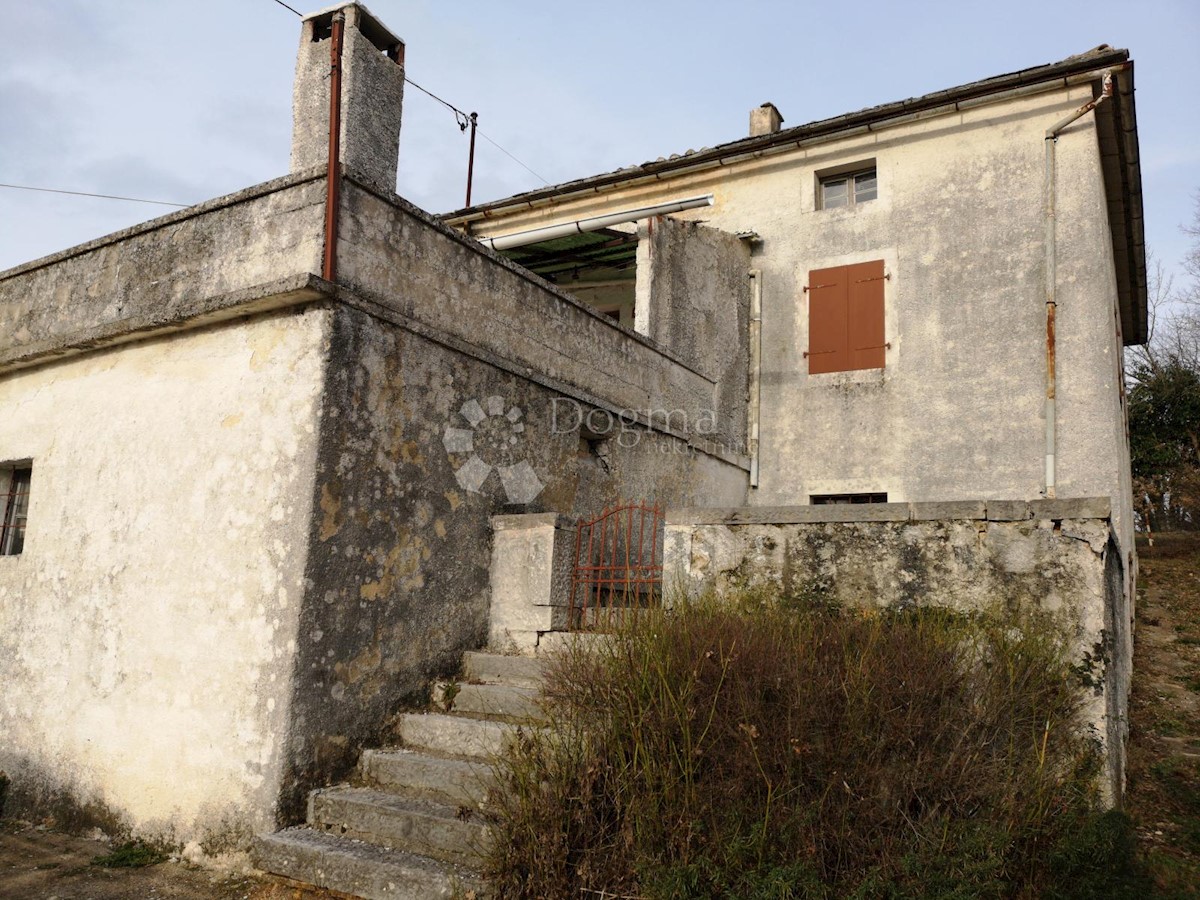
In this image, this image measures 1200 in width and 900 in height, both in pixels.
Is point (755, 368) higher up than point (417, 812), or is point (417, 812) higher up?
point (755, 368)

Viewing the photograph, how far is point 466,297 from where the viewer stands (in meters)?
6.50

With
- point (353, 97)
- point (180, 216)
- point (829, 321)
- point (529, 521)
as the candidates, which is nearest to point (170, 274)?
point (180, 216)

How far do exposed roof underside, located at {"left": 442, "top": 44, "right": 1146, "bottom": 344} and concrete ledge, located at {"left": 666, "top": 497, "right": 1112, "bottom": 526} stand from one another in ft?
20.9

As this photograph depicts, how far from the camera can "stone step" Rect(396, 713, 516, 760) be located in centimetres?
516

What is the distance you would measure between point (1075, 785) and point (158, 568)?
18.2ft

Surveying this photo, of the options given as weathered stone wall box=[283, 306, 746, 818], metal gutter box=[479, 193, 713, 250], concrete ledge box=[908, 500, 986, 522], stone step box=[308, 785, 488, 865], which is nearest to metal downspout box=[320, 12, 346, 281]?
weathered stone wall box=[283, 306, 746, 818]

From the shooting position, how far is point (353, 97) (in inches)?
248

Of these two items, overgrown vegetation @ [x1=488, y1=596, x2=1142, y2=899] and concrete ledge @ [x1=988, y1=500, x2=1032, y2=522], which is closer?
overgrown vegetation @ [x1=488, y1=596, x2=1142, y2=899]

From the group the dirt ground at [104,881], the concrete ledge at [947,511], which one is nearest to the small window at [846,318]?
the concrete ledge at [947,511]

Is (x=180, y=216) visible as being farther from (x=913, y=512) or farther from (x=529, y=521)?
(x=913, y=512)

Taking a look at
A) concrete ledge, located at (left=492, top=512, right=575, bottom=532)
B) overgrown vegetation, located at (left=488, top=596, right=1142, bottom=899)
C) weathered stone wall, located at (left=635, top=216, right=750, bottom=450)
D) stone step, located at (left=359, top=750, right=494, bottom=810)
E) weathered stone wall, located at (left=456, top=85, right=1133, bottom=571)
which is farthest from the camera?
weathered stone wall, located at (left=635, top=216, right=750, bottom=450)

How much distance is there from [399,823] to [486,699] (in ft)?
3.82

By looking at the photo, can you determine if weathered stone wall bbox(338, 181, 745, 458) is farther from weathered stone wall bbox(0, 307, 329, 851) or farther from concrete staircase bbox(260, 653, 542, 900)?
concrete staircase bbox(260, 653, 542, 900)

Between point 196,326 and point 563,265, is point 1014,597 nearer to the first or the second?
point 196,326
